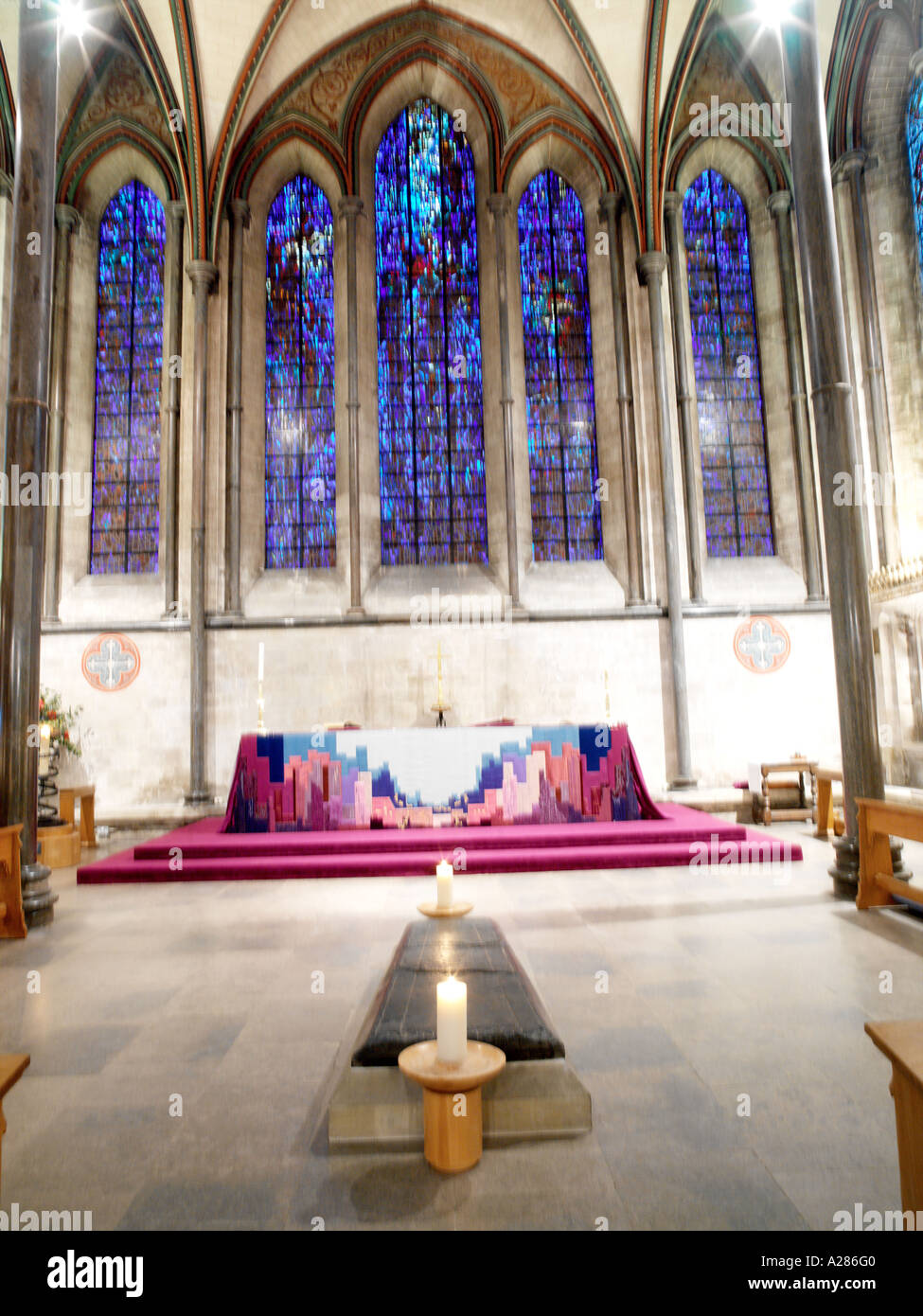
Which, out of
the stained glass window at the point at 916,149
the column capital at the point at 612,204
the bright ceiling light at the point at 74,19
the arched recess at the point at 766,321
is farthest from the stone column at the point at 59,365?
the stained glass window at the point at 916,149

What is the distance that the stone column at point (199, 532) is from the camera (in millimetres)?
8625

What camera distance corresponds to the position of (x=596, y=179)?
32.6 ft

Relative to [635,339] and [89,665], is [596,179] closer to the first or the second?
[635,339]

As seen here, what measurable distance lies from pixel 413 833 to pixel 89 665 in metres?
4.92

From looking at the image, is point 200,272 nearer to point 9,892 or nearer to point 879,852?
point 9,892

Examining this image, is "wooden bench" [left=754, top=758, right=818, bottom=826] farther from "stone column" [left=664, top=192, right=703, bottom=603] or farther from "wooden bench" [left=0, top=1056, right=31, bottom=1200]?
"wooden bench" [left=0, top=1056, right=31, bottom=1200]

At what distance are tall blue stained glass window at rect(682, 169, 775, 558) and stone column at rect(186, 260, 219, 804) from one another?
6235mm

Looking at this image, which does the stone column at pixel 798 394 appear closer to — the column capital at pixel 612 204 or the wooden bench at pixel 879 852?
the column capital at pixel 612 204

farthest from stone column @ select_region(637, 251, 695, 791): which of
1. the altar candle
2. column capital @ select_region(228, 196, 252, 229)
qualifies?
the altar candle

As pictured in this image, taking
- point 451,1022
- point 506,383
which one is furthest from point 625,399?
point 451,1022

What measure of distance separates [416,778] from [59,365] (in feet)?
24.1

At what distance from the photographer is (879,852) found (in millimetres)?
4562

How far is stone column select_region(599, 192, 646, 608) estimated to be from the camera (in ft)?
30.2
